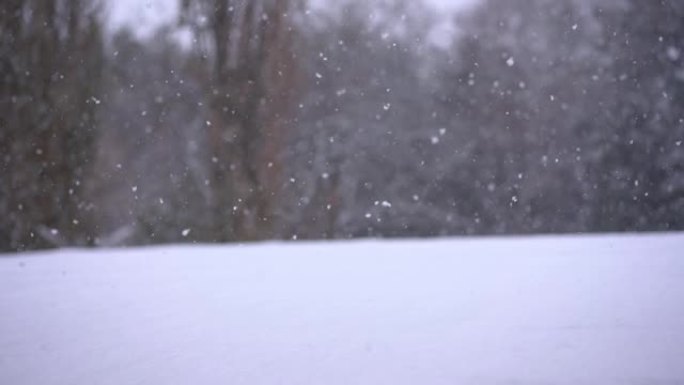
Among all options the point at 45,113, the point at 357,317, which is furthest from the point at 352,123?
the point at 357,317

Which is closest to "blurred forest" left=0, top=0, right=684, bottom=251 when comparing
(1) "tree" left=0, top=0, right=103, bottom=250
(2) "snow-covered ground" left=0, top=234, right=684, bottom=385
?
(1) "tree" left=0, top=0, right=103, bottom=250

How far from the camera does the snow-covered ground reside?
2.79m

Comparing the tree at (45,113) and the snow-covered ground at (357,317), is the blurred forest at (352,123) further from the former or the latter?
the snow-covered ground at (357,317)

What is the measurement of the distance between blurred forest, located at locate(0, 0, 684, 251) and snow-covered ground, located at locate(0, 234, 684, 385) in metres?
5.69

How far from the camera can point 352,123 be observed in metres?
13.6

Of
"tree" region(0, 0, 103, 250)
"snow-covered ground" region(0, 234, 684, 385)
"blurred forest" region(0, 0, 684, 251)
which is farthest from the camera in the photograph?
"blurred forest" region(0, 0, 684, 251)

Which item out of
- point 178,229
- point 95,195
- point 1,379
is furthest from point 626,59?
point 1,379

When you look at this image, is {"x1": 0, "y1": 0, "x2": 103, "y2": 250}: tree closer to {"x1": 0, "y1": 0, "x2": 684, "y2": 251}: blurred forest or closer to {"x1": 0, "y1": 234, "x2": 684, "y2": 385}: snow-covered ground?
{"x1": 0, "y1": 0, "x2": 684, "y2": 251}: blurred forest

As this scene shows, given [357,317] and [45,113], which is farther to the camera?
[45,113]

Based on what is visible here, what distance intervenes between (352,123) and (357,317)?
10205mm

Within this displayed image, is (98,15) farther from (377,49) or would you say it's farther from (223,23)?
(377,49)

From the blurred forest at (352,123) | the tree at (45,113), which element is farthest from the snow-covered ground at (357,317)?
the blurred forest at (352,123)

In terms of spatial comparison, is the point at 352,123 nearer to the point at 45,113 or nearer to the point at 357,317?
the point at 45,113

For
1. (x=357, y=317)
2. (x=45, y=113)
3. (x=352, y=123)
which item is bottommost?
(x=357, y=317)
